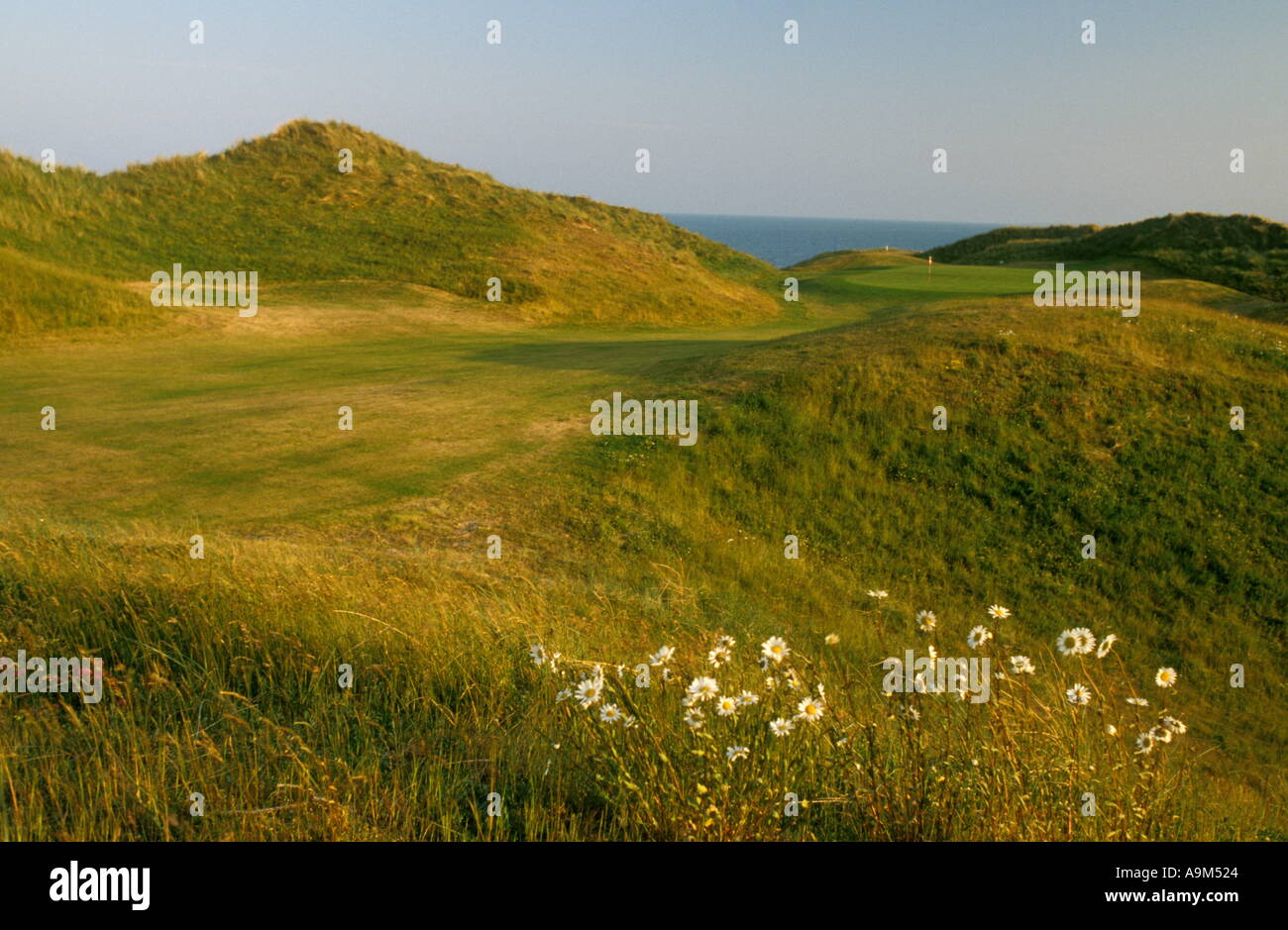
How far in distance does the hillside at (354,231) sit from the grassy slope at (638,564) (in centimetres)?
Answer: 1176

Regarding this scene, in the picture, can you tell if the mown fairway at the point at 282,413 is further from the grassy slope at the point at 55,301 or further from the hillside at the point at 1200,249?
the hillside at the point at 1200,249

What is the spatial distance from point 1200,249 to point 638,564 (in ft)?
130

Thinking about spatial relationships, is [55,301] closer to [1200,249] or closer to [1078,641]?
[1078,641]

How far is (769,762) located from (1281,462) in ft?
44.1

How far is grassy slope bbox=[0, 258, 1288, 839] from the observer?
13.6 ft

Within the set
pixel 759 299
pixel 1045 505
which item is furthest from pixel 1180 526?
pixel 759 299

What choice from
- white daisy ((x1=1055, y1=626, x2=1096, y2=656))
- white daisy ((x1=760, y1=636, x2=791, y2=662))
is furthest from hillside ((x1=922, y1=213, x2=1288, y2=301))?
white daisy ((x1=760, y1=636, x2=791, y2=662))

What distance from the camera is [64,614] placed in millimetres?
6027

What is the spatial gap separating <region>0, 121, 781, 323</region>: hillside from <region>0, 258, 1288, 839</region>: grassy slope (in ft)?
38.6

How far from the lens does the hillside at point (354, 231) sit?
32.1 metres

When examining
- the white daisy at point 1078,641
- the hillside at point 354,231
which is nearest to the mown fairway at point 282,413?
the white daisy at point 1078,641

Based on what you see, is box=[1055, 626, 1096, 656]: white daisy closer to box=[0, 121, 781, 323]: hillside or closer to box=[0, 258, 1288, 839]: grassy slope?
box=[0, 258, 1288, 839]: grassy slope

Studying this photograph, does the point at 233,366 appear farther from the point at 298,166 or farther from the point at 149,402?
the point at 298,166
